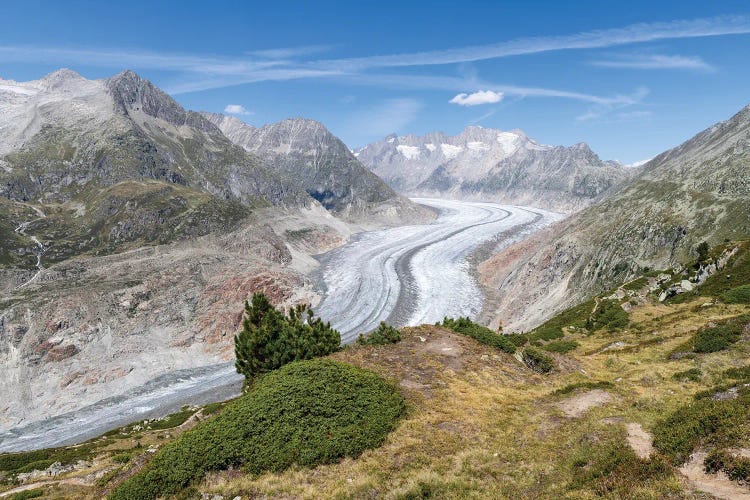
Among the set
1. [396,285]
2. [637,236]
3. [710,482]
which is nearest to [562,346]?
[710,482]

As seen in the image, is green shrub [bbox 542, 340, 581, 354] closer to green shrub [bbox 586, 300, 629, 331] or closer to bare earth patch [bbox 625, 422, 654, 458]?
green shrub [bbox 586, 300, 629, 331]

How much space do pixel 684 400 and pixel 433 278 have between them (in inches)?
4460

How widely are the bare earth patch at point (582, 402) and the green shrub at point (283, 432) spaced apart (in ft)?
25.7

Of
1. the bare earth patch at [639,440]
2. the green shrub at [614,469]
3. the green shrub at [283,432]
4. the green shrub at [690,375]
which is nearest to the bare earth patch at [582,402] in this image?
the bare earth patch at [639,440]

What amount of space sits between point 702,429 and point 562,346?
2160cm

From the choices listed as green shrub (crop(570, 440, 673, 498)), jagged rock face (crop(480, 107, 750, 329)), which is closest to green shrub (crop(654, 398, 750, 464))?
green shrub (crop(570, 440, 673, 498))

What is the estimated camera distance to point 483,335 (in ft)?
101

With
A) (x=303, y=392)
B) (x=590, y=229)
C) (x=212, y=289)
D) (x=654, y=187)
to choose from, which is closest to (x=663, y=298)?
(x=303, y=392)

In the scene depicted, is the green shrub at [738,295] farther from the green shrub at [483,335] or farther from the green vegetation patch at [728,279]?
the green shrub at [483,335]

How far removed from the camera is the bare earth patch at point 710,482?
10617 millimetres

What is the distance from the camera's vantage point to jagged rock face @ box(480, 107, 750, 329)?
6975 cm

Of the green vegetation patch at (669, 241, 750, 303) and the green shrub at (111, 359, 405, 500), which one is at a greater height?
the green shrub at (111, 359, 405, 500)

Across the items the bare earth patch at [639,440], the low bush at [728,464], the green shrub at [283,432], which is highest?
the green shrub at [283,432]

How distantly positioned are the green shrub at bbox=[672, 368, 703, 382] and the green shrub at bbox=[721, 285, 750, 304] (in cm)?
1523
